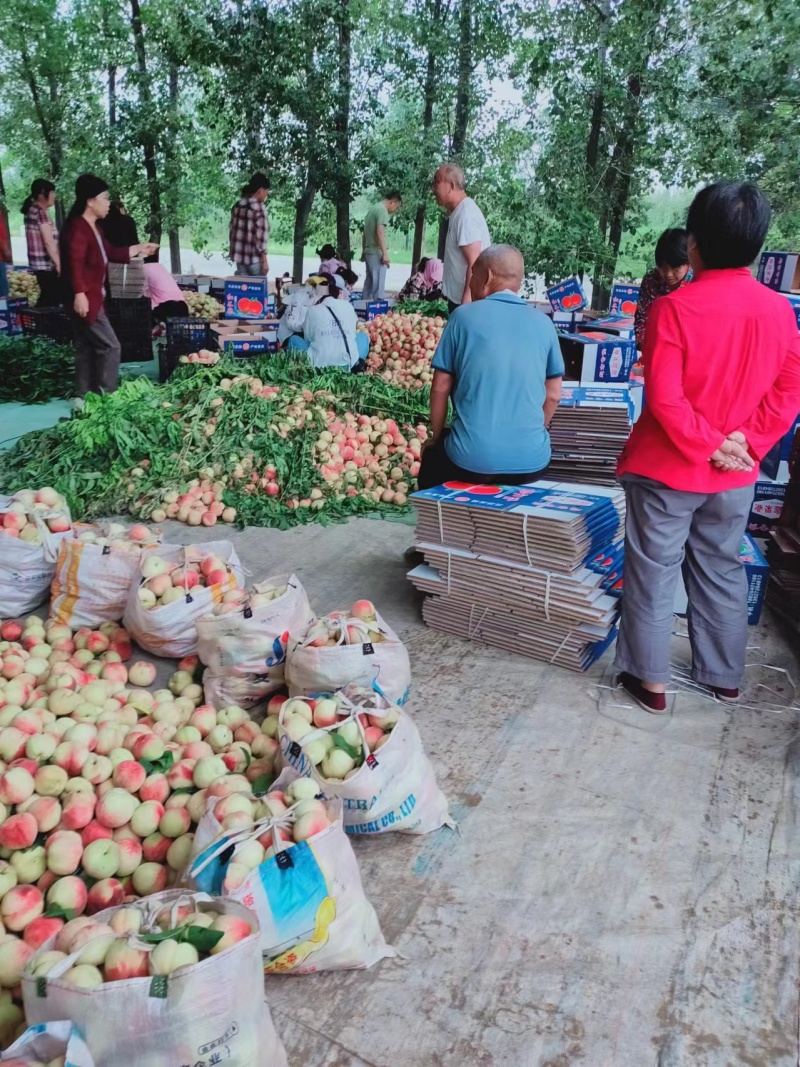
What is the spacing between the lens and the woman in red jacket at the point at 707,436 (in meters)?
2.53

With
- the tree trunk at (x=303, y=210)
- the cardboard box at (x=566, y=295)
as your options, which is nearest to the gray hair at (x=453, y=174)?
the cardboard box at (x=566, y=295)

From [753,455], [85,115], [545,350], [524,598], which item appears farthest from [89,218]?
[85,115]

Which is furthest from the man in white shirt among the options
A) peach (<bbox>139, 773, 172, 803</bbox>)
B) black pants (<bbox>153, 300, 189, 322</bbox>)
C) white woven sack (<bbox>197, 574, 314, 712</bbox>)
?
black pants (<bbox>153, 300, 189, 322</bbox>)

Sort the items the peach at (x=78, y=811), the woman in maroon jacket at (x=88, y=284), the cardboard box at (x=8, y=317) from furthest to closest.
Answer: the cardboard box at (x=8, y=317), the woman in maroon jacket at (x=88, y=284), the peach at (x=78, y=811)

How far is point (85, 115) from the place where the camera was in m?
15.1

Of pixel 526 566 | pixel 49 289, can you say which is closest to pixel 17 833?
pixel 526 566

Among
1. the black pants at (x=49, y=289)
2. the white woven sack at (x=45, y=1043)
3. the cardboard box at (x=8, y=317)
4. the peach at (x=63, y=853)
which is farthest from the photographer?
the black pants at (x=49, y=289)

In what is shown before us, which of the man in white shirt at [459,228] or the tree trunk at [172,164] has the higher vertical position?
the tree trunk at [172,164]

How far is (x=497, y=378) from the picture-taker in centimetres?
348

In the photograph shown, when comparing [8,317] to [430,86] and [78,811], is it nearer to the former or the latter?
[430,86]

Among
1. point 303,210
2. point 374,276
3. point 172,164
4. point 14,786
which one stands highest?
point 172,164

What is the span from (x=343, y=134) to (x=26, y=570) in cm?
1119

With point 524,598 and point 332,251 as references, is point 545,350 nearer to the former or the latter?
point 524,598

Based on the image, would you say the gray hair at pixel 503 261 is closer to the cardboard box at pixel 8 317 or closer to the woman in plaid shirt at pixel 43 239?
the cardboard box at pixel 8 317
